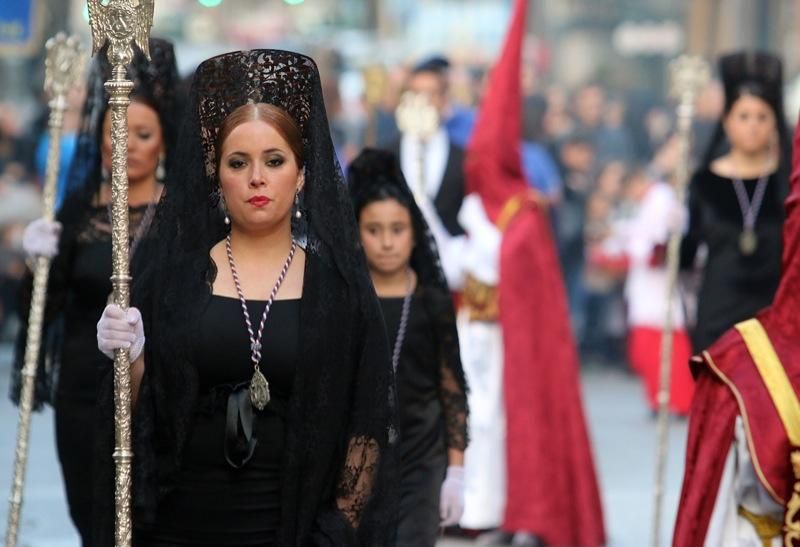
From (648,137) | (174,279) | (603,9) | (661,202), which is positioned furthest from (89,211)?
(603,9)

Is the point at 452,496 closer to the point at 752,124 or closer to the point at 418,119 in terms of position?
the point at 752,124

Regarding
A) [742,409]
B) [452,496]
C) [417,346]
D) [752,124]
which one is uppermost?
[752,124]

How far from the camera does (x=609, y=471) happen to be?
12.1m

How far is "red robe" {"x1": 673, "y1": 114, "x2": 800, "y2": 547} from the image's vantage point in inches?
219

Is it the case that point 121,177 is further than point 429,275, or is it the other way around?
point 429,275

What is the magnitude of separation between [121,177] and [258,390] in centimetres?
63

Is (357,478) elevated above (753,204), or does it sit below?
below

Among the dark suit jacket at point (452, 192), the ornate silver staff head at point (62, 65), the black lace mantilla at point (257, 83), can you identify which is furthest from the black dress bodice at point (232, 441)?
the dark suit jacket at point (452, 192)

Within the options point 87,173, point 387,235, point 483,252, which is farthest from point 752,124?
point 87,173

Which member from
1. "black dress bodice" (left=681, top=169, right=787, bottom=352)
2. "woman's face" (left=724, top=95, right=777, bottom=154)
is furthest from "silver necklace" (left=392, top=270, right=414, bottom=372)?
"woman's face" (left=724, top=95, right=777, bottom=154)

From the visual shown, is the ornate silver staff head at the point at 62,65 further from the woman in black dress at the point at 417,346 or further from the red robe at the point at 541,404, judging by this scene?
the red robe at the point at 541,404

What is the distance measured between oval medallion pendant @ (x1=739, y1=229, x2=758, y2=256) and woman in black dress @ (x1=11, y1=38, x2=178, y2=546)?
2990 mm

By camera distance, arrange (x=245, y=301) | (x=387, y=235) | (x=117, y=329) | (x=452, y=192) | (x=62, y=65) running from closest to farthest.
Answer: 1. (x=117, y=329)
2. (x=245, y=301)
3. (x=387, y=235)
4. (x=62, y=65)
5. (x=452, y=192)

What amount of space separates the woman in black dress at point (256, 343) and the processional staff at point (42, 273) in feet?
6.36
